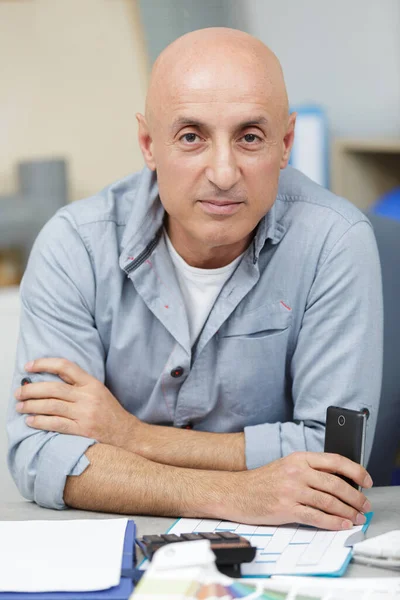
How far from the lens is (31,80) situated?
2.74m

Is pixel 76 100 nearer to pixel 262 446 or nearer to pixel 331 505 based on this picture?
pixel 262 446

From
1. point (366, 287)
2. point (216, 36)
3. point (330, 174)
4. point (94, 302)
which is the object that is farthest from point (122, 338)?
point (330, 174)

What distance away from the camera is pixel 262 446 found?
140 centimetres

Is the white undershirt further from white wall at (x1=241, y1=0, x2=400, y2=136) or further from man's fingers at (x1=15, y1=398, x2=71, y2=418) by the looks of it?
white wall at (x1=241, y1=0, x2=400, y2=136)

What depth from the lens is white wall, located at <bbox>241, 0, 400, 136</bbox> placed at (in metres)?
3.14

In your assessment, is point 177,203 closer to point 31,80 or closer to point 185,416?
point 185,416

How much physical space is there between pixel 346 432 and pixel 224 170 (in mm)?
446

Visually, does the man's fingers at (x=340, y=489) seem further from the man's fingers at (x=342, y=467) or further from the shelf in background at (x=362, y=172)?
the shelf in background at (x=362, y=172)

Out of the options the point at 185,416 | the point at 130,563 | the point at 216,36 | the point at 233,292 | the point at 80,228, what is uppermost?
the point at 216,36

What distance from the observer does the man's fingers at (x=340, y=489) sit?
118 cm

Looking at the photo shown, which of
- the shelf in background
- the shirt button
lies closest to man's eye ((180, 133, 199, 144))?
the shirt button

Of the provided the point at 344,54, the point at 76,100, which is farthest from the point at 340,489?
the point at 344,54

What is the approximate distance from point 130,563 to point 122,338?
582 mm

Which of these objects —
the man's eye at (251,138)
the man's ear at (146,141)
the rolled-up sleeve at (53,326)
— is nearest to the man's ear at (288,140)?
the man's eye at (251,138)
